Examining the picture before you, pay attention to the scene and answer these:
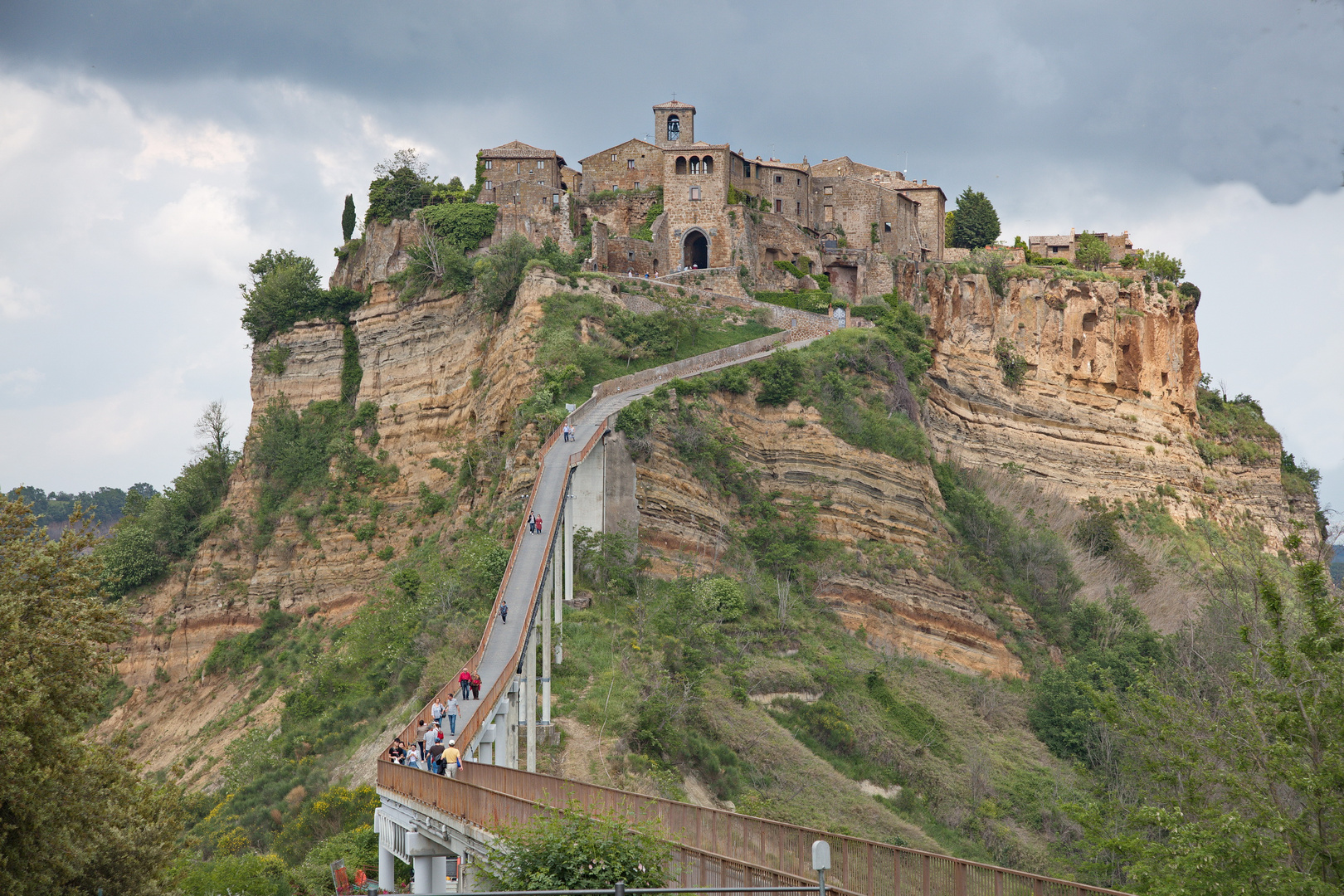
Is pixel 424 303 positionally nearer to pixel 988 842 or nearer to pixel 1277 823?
pixel 988 842

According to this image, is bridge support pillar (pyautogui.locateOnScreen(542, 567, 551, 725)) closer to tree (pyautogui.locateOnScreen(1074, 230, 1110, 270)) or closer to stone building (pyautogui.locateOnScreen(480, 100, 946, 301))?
stone building (pyautogui.locateOnScreen(480, 100, 946, 301))

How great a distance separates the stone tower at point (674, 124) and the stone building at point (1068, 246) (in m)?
26.1

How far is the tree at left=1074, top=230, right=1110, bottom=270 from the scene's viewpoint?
82.2m

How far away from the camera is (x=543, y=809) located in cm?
2009

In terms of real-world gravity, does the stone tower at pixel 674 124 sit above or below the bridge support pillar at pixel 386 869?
above

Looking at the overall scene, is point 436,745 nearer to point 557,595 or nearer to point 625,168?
point 557,595

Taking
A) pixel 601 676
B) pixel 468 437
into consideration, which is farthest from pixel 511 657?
pixel 468 437

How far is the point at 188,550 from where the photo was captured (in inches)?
2640

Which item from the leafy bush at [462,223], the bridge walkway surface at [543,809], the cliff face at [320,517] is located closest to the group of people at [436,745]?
the bridge walkway surface at [543,809]

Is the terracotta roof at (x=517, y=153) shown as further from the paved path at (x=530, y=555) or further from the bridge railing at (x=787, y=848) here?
the bridge railing at (x=787, y=848)

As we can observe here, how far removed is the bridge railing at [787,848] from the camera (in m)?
15.2

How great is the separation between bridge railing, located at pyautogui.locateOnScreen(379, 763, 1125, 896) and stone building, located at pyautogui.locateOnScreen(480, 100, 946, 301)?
4693 cm

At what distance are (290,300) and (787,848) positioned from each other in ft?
Result: 187

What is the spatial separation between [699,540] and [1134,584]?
27.5m
